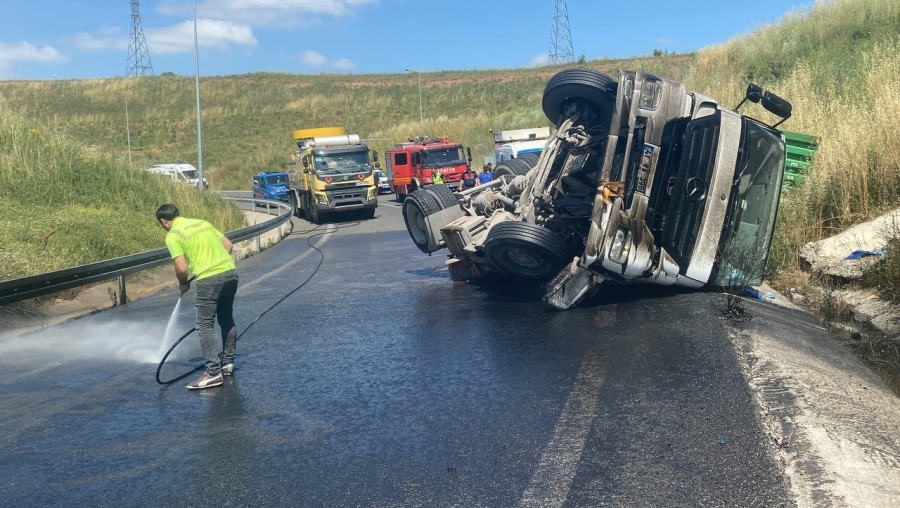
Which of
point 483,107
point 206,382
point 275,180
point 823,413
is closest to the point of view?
point 823,413

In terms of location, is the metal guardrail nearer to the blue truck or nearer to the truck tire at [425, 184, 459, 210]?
the truck tire at [425, 184, 459, 210]

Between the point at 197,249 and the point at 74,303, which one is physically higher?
the point at 197,249

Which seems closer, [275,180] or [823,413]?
[823,413]

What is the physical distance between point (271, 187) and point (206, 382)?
37853 mm

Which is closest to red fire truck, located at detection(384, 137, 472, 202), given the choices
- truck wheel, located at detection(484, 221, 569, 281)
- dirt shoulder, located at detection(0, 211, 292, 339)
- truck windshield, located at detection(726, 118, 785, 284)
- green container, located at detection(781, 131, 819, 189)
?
dirt shoulder, located at detection(0, 211, 292, 339)

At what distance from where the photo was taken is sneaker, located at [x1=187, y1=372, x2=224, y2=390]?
658cm

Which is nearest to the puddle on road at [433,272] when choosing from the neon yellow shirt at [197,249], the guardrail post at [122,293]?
the guardrail post at [122,293]

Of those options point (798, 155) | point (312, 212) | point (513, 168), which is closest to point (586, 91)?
point (513, 168)

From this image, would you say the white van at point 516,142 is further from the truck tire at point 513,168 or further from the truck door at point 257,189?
the truck door at point 257,189

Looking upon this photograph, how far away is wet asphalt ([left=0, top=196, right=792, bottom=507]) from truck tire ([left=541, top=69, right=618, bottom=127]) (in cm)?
233

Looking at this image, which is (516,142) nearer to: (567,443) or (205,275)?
(205,275)

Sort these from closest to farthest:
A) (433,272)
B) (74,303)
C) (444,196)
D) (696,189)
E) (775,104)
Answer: (696,189) → (775,104) → (444,196) → (74,303) → (433,272)

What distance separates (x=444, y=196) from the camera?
1152 cm

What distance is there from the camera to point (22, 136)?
64.0 ft
